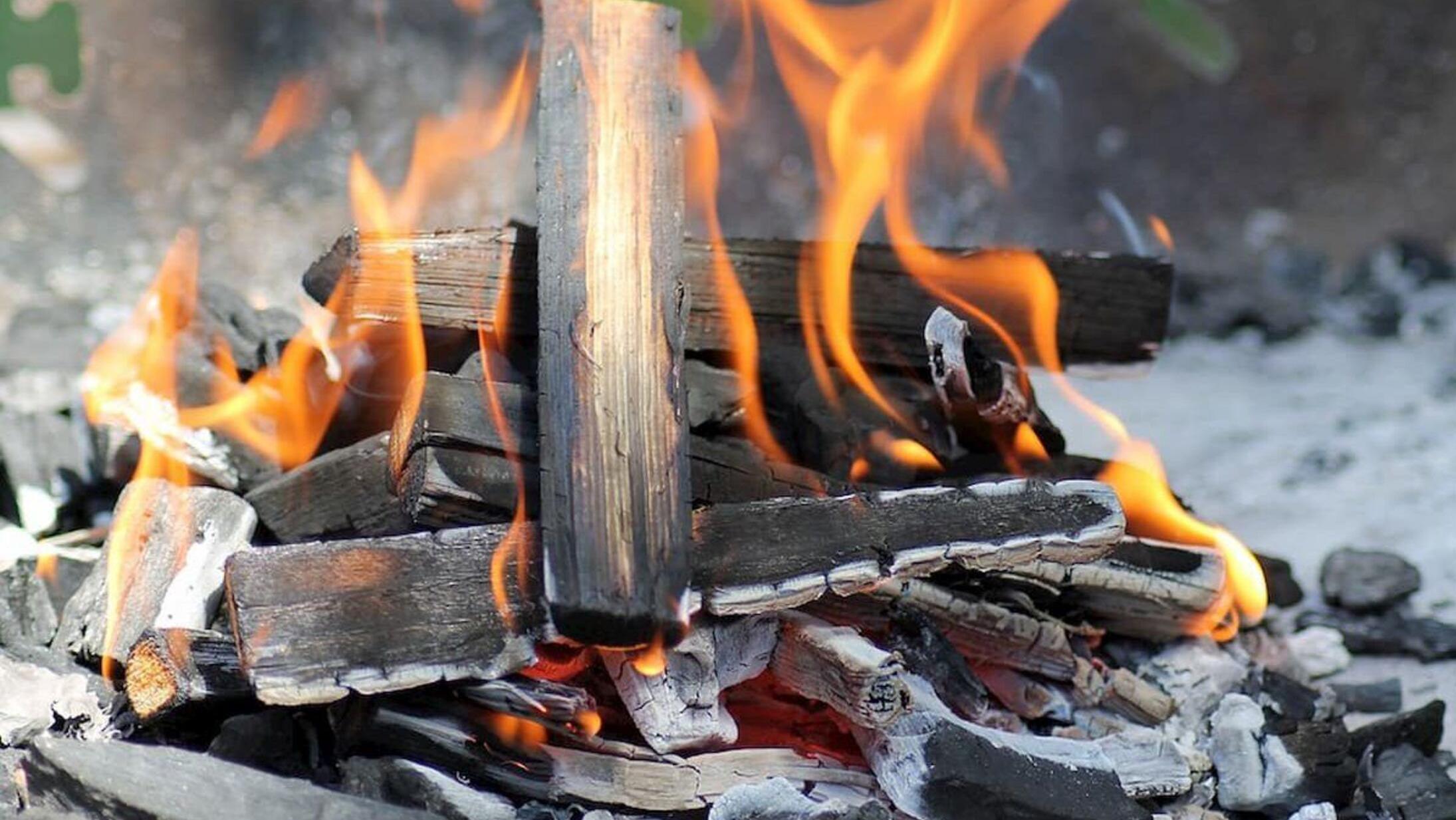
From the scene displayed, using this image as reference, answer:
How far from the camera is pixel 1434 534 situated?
3381 mm

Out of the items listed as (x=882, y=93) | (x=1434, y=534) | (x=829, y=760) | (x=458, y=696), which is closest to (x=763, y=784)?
(x=829, y=760)

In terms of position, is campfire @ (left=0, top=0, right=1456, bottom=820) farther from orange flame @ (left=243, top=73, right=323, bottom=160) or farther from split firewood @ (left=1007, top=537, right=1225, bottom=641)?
orange flame @ (left=243, top=73, right=323, bottom=160)

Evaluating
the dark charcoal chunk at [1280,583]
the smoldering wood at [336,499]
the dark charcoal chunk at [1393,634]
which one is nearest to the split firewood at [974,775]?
the smoldering wood at [336,499]

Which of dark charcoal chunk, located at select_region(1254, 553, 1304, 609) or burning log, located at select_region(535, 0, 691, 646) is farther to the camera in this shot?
dark charcoal chunk, located at select_region(1254, 553, 1304, 609)

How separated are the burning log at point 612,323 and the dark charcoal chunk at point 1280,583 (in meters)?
1.47

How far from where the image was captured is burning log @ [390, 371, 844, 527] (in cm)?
214

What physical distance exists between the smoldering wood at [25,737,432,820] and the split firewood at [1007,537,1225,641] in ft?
3.78

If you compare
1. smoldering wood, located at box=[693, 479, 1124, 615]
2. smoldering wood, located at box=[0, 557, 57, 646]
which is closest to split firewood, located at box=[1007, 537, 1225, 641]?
smoldering wood, located at box=[693, 479, 1124, 615]

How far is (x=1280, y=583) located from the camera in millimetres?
3018

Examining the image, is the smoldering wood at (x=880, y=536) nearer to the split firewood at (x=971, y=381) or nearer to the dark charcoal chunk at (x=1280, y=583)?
the split firewood at (x=971, y=381)

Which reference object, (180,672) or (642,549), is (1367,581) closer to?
(642,549)

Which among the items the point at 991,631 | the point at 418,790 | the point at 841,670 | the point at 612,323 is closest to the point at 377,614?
the point at 418,790

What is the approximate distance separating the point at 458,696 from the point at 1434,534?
240 cm

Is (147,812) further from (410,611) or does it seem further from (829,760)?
(829,760)
